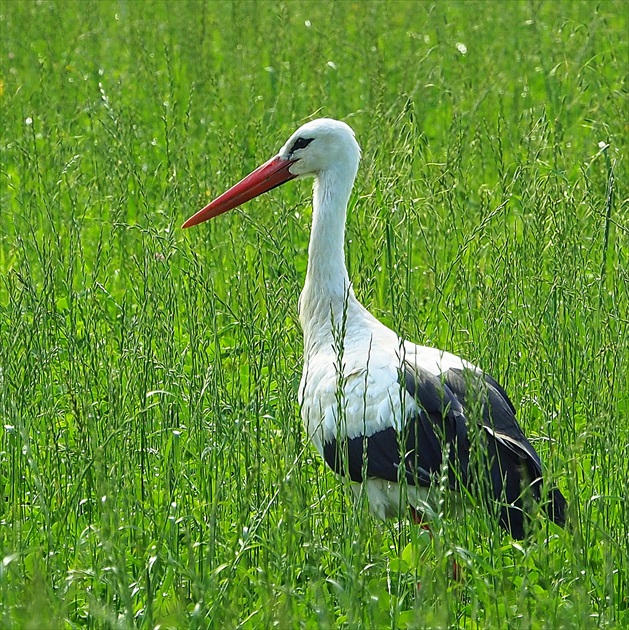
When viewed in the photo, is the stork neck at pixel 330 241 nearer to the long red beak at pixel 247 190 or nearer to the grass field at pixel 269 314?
the grass field at pixel 269 314

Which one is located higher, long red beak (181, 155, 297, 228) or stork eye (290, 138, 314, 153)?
stork eye (290, 138, 314, 153)

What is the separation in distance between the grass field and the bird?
11 cm

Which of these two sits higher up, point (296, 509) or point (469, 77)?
point (469, 77)

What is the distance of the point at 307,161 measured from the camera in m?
4.46

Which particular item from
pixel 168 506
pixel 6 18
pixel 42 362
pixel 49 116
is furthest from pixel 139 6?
pixel 168 506

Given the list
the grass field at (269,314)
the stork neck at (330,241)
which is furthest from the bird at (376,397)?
the grass field at (269,314)

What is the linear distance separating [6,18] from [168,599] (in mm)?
7431

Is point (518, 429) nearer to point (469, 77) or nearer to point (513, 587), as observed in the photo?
point (513, 587)

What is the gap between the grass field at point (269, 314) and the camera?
9.45ft

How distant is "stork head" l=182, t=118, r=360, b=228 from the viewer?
439 cm

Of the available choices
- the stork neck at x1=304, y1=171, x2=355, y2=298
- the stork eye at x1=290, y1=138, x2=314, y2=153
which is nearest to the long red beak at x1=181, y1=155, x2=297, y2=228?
the stork eye at x1=290, y1=138, x2=314, y2=153

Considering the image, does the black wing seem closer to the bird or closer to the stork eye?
the bird

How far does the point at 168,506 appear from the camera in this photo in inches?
128

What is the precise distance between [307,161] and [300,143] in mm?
73
